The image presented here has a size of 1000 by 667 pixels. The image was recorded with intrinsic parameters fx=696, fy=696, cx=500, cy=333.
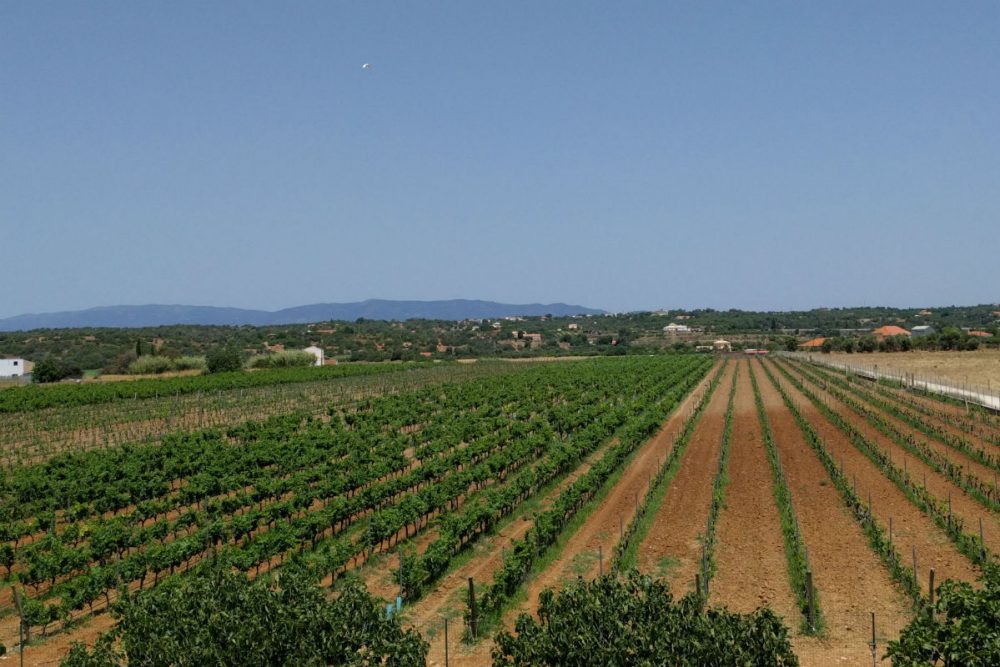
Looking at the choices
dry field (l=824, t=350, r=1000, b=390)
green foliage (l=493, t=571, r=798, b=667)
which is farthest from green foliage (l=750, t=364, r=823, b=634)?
dry field (l=824, t=350, r=1000, b=390)

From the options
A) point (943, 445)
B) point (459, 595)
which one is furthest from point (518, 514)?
point (943, 445)

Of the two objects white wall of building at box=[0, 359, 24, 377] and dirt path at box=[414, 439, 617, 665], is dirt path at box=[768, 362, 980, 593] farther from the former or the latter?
white wall of building at box=[0, 359, 24, 377]

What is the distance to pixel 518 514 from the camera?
888 inches

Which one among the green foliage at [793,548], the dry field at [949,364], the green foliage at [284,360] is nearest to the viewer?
the green foliage at [793,548]

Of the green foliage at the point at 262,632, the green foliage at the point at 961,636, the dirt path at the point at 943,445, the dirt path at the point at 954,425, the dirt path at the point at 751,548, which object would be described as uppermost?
the green foliage at the point at 961,636

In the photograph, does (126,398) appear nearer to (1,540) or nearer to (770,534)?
(1,540)

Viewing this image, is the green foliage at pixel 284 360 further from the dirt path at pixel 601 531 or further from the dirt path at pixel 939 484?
the dirt path at pixel 939 484

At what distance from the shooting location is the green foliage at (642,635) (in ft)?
25.6

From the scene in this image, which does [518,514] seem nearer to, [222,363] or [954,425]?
[954,425]

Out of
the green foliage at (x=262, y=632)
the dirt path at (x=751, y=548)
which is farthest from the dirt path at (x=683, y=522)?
the green foliage at (x=262, y=632)

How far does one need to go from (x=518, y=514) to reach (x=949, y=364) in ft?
264

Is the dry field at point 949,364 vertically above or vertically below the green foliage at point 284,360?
above

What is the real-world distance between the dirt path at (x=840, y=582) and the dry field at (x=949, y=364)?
47.6m

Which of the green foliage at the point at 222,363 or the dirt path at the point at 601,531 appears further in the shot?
the green foliage at the point at 222,363
